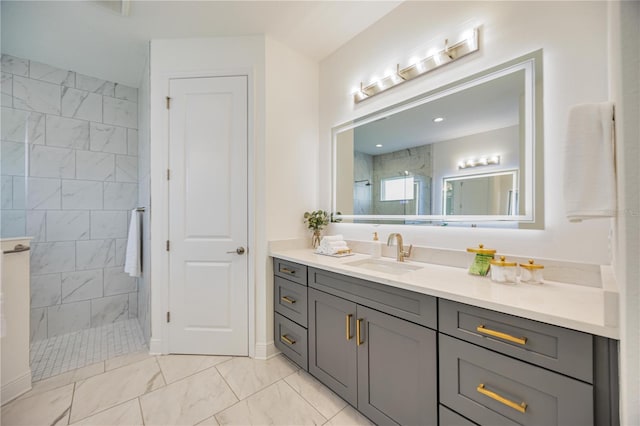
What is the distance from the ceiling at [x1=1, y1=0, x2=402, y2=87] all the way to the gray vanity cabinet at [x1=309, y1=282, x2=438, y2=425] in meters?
2.07

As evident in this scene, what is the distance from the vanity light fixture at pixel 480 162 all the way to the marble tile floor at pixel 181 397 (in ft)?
5.29

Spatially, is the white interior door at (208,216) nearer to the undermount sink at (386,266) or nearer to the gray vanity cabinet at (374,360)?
the gray vanity cabinet at (374,360)

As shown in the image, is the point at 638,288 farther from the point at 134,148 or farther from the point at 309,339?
the point at 134,148

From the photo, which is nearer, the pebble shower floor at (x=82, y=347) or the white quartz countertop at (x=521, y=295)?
the white quartz countertop at (x=521, y=295)

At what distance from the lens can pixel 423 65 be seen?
1.76 metres

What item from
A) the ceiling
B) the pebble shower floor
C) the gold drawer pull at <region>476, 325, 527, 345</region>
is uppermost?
the ceiling

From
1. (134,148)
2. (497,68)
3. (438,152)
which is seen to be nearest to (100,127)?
(134,148)

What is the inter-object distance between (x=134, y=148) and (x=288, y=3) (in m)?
2.37

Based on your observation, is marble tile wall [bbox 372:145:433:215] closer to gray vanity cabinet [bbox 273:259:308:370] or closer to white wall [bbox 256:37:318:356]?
white wall [bbox 256:37:318:356]

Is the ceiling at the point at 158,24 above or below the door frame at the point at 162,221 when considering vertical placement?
above

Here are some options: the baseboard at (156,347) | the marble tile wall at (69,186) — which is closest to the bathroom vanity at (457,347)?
the baseboard at (156,347)

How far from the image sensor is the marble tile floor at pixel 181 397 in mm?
1499

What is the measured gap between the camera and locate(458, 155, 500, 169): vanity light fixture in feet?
4.84

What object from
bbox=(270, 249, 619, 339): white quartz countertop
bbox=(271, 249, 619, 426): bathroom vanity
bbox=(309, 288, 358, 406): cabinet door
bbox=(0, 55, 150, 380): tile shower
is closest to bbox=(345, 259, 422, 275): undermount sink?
bbox=(271, 249, 619, 426): bathroom vanity
